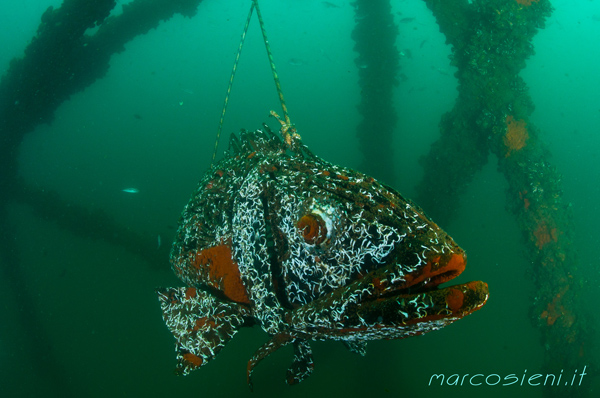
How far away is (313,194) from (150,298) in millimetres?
15583

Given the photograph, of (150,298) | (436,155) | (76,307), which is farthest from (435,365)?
(76,307)

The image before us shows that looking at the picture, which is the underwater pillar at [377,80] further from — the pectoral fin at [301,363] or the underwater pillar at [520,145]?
the pectoral fin at [301,363]

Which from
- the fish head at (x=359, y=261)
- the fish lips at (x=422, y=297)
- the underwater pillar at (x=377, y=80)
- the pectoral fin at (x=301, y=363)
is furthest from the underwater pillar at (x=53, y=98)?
the fish lips at (x=422, y=297)

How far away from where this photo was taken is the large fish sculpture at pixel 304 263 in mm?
1706

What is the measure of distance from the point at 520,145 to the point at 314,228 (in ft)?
27.9

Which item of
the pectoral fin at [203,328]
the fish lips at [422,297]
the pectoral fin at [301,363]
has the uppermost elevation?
the fish lips at [422,297]

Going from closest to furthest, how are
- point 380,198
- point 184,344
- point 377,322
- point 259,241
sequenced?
point 377,322, point 380,198, point 259,241, point 184,344

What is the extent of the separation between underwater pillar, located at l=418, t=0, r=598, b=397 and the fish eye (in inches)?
320

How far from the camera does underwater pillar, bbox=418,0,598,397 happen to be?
786 centimetres

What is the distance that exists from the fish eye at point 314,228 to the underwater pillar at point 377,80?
42.3 feet

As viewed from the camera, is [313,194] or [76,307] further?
[76,307]

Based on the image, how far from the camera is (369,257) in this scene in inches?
74.5

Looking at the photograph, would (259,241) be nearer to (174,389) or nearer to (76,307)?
(174,389)

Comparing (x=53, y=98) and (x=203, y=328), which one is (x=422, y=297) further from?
(x=53, y=98)
